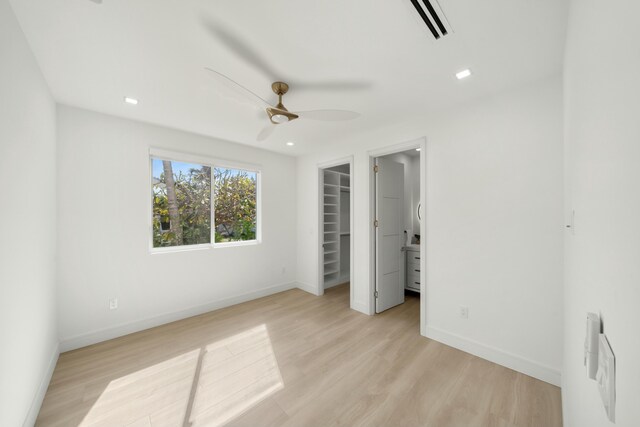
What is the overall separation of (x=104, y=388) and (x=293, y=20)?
3.11 metres

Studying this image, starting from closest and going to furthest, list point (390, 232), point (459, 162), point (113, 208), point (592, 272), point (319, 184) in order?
point (592, 272), point (459, 162), point (113, 208), point (390, 232), point (319, 184)

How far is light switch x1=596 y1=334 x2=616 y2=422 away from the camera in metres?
0.44

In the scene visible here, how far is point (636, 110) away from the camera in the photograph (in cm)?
37

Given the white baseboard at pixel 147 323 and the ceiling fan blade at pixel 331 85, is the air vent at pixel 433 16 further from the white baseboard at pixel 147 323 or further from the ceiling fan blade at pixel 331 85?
the white baseboard at pixel 147 323

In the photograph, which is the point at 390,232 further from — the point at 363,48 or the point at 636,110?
the point at 636,110

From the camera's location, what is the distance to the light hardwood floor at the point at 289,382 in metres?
1.74

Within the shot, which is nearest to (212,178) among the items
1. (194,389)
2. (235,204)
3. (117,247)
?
(235,204)

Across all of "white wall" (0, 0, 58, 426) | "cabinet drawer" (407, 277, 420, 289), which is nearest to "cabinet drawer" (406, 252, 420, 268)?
"cabinet drawer" (407, 277, 420, 289)

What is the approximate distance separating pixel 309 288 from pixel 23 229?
141 inches

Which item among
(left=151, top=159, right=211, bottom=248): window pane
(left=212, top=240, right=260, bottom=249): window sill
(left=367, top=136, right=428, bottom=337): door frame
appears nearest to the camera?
(left=367, top=136, right=428, bottom=337): door frame

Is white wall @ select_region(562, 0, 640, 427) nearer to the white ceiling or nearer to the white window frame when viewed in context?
the white ceiling

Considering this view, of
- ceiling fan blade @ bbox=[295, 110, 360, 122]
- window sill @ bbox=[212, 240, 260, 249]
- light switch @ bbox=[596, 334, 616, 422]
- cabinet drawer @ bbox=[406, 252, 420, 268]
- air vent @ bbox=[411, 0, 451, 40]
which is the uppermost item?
air vent @ bbox=[411, 0, 451, 40]

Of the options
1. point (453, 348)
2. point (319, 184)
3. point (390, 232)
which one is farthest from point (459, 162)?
point (319, 184)

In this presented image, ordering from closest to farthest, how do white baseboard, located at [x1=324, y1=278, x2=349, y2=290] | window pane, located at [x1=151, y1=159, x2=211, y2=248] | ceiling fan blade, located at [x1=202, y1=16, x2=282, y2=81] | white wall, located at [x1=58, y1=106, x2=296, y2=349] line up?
ceiling fan blade, located at [x1=202, y1=16, x2=282, y2=81]
white wall, located at [x1=58, y1=106, x2=296, y2=349]
window pane, located at [x1=151, y1=159, x2=211, y2=248]
white baseboard, located at [x1=324, y1=278, x2=349, y2=290]
